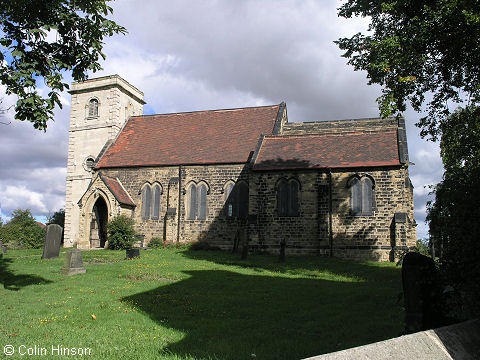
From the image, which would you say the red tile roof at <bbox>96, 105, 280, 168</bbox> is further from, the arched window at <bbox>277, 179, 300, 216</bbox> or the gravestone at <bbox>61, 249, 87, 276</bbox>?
the gravestone at <bbox>61, 249, 87, 276</bbox>

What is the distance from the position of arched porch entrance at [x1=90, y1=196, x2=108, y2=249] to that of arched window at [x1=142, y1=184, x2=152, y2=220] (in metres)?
2.86

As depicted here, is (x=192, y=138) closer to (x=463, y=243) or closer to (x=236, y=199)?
(x=236, y=199)

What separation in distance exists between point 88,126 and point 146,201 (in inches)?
405

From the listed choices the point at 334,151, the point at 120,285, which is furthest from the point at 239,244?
the point at 120,285

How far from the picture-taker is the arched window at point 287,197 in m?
21.5

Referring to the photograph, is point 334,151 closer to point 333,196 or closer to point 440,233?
point 333,196

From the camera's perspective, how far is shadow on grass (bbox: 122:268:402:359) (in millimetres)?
5816

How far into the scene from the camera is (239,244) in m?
23.2

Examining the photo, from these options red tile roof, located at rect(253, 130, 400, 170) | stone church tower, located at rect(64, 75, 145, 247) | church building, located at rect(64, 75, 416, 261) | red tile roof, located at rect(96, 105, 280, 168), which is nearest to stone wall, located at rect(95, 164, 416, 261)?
church building, located at rect(64, 75, 416, 261)

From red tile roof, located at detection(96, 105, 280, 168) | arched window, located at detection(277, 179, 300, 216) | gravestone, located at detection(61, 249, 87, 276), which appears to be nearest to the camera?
gravestone, located at detection(61, 249, 87, 276)

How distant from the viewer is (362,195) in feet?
67.3

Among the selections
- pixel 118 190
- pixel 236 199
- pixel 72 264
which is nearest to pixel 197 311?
pixel 72 264

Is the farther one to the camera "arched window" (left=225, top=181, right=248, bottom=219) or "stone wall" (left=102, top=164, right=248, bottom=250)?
"stone wall" (left=102, top=164, right=248, bottom=250)

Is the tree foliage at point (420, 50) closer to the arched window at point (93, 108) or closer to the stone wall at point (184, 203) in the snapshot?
the stone wall at point (184, 203)
